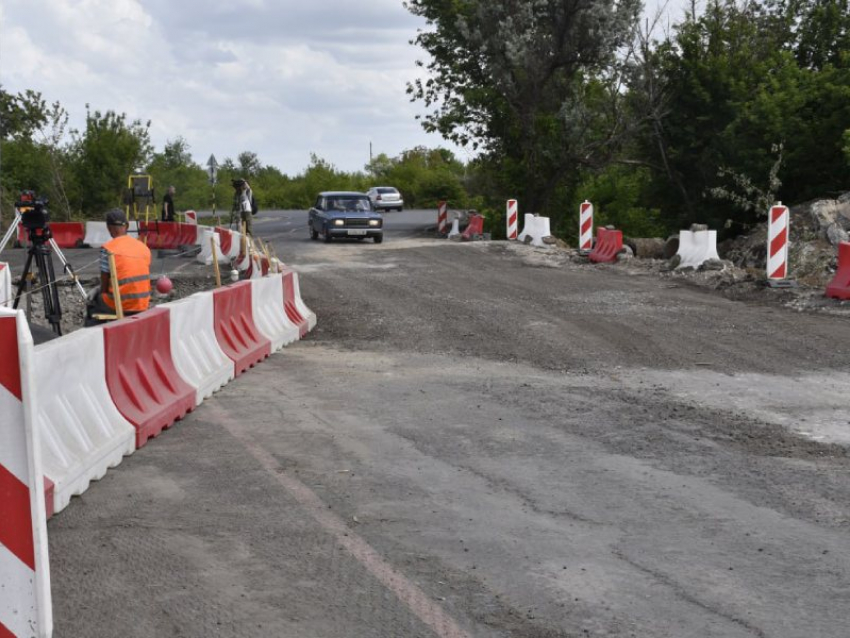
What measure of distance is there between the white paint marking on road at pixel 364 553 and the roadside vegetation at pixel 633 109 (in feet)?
70.5

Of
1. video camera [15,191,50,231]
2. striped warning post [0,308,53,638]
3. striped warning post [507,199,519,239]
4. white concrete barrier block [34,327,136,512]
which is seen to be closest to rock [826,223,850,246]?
striped warning post [507,199,519,239]

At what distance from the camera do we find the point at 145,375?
29.1 feet

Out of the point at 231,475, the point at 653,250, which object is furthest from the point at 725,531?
the point at 653,250

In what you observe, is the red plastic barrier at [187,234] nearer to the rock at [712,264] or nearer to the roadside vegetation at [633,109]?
the roadside vegetation at [633,109]

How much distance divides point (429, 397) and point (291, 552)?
15.5ft

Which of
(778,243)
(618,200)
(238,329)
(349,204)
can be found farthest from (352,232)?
(238,329)

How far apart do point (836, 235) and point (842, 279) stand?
5.44m

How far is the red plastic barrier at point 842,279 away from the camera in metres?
16.8

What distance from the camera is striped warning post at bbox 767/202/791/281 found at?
61.2ft

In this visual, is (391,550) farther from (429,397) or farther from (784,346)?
(784,346)

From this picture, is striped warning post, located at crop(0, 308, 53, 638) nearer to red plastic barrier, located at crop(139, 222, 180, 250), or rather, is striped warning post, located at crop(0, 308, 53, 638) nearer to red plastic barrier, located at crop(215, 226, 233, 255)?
red plastic barrier, located at crop(215, 226, 233, 255)

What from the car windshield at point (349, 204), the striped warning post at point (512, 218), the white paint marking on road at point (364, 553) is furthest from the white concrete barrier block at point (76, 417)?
the car windshield at point (349, 204)

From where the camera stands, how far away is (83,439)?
7.27 m

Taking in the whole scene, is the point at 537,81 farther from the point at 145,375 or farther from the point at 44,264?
the point at 145,375
